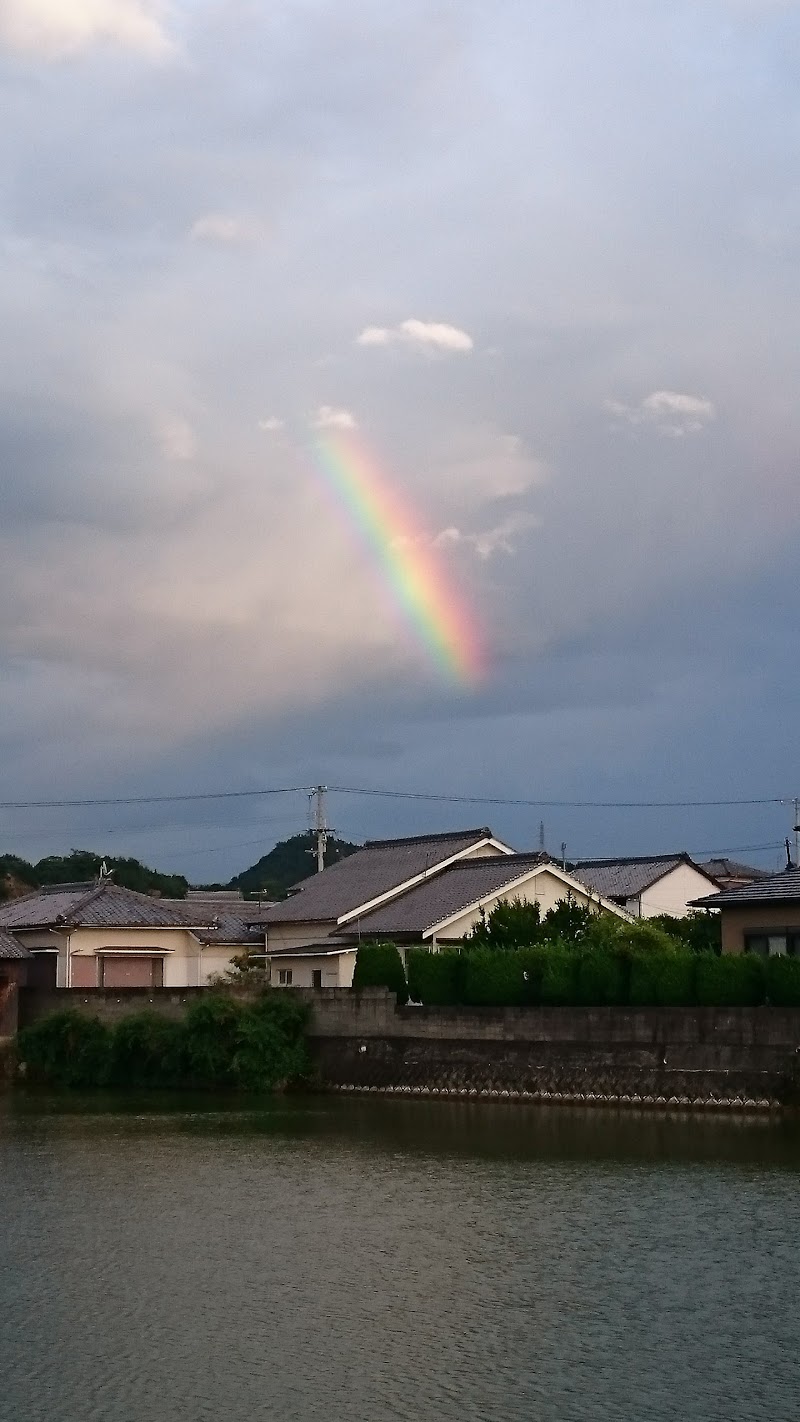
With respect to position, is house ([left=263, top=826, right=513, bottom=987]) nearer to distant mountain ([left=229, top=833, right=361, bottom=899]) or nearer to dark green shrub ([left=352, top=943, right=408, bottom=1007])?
dark green shrub ([left=352, top=943, right=408, bottom=1007])

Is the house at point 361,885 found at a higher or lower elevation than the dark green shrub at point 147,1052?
higher

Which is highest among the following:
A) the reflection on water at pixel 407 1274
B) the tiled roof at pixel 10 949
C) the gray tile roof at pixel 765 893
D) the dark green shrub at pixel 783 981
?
the gray tile roof at pixel 765 893

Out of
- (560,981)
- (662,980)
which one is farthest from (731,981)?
(560,981)

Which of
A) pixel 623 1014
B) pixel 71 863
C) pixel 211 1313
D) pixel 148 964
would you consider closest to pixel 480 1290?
pixel 211 1313

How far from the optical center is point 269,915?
5588cm

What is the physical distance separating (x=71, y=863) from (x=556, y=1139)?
78.2 metres

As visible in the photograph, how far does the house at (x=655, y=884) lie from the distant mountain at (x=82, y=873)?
38199 millimetres

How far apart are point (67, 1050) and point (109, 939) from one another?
24.4 ft

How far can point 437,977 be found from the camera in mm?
41750

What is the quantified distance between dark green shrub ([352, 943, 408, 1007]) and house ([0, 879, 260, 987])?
11.3m

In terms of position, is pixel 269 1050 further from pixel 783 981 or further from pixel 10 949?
pixel 783 981

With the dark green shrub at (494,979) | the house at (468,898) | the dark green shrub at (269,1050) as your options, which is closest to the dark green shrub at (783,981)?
the dark green shrub at (494,979)

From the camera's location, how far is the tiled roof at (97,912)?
53.0 m

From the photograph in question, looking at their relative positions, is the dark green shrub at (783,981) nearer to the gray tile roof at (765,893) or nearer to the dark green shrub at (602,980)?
the gray tile roof at (765,893)
